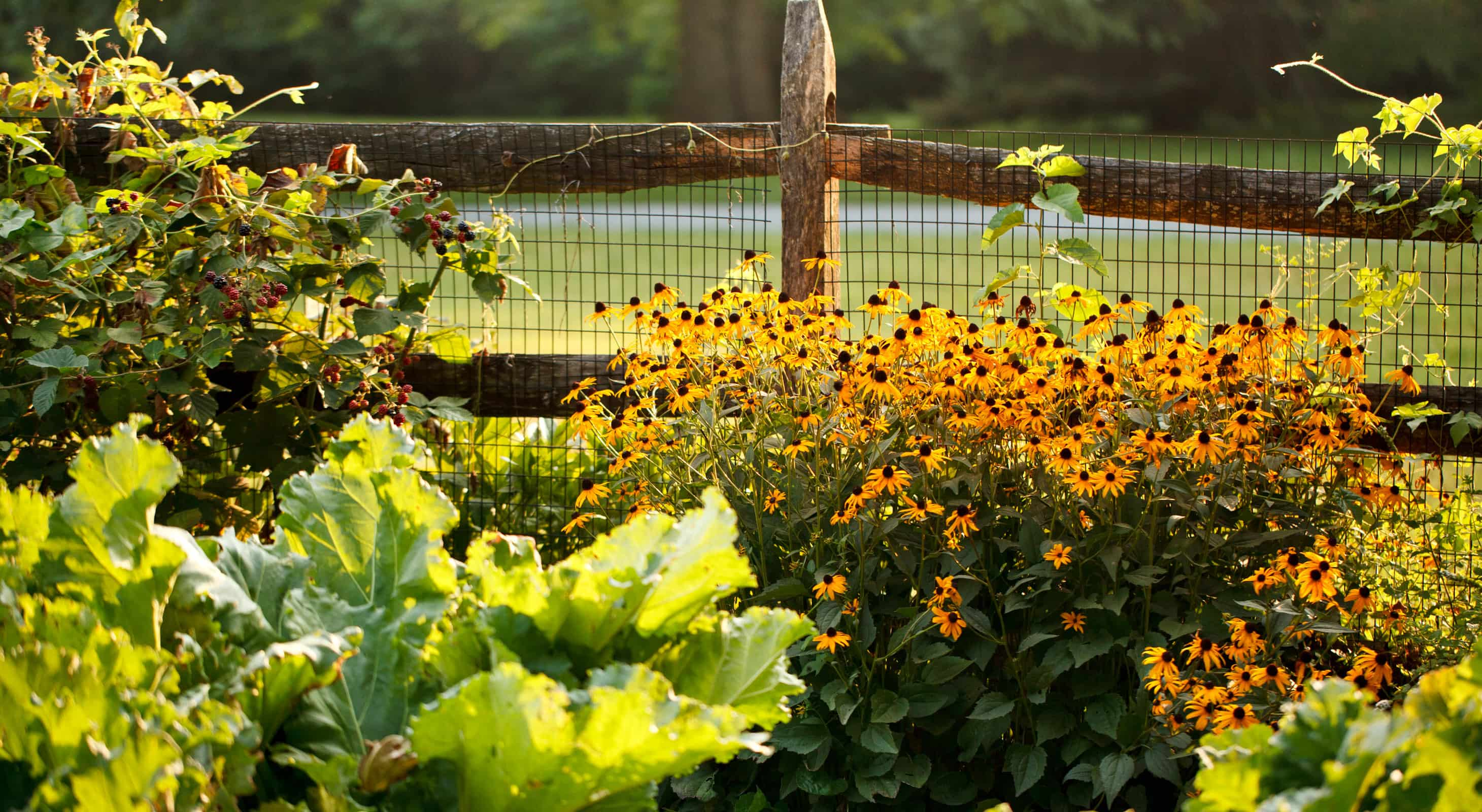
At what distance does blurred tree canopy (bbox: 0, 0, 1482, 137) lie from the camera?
21.5m

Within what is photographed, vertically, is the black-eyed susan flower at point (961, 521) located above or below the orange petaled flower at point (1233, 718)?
above

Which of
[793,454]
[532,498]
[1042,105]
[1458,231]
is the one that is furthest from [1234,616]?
[1042,105]

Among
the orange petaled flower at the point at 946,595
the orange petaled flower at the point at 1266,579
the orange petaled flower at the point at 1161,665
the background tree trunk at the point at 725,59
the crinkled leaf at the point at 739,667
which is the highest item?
the background tree trunk at the point at 725,59


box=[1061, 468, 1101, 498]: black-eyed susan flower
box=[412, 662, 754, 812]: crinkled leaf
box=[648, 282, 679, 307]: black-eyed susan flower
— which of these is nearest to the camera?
box=[412, 662, 754, 812]: crinkled leaf

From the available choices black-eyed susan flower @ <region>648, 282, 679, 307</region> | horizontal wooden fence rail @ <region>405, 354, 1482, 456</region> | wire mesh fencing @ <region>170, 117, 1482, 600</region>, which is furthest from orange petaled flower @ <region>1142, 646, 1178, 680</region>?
horizontal wooden fence rail @ <region>405, 354, 1482, 456</region>

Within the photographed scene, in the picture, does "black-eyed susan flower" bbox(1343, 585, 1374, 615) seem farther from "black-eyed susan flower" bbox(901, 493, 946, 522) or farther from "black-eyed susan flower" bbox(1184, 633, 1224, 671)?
"black-eyed susan flower" bbox(901, 493, 946, 522)

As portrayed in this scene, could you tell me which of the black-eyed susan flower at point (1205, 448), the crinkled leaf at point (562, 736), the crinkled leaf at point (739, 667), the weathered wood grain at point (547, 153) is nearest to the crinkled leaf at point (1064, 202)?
the weathered wood grain at point (547, 153)

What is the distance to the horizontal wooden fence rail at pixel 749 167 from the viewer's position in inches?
117

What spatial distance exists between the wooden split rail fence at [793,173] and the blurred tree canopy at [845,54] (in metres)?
17.4

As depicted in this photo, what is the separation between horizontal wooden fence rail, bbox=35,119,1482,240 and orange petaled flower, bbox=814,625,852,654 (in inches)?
54.1

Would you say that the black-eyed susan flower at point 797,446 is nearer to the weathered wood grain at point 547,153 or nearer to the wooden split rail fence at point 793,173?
the wooden split rail fence at point 793,173

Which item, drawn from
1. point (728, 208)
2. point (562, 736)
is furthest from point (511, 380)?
point (562, 736)

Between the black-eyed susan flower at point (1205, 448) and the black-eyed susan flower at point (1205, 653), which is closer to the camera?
the black-eyed susan flower at point (1205, 653)

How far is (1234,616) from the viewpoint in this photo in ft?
7.10
